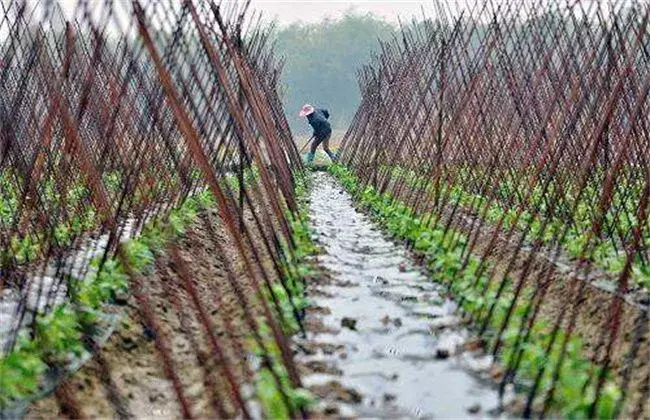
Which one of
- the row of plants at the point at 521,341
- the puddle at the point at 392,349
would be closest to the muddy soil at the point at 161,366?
the puddle at the point at 392,349

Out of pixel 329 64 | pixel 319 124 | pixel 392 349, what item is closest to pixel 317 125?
pixel 319 124

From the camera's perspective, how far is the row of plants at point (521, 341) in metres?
3.53

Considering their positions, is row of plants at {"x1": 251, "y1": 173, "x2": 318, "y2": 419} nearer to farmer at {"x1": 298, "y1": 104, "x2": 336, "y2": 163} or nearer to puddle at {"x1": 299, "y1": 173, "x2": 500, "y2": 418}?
puddle at {"x1": 299, "y1": 173, "x2": 500, "y2": 418}

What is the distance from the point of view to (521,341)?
4.49m

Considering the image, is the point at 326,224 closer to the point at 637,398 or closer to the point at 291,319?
the point at 291,319

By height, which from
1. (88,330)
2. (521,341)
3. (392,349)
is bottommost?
(88,330)

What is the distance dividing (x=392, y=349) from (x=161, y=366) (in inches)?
51.5

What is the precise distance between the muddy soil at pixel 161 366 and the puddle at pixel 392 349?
0.45 metres

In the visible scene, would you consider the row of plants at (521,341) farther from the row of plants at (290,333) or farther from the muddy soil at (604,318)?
the row of plants at (290,333)

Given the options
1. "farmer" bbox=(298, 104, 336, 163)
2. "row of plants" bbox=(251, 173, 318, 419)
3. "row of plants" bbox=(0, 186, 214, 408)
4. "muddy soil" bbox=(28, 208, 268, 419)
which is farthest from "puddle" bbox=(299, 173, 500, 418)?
"farmer" bbox=(298, 104, 336, 163)

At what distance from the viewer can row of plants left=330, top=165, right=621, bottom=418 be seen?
353 centimetres

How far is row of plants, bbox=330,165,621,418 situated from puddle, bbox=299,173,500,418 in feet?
0.50

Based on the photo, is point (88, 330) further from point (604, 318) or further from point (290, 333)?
point (604, 318)

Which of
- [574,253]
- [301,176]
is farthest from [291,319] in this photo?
[301,176]
